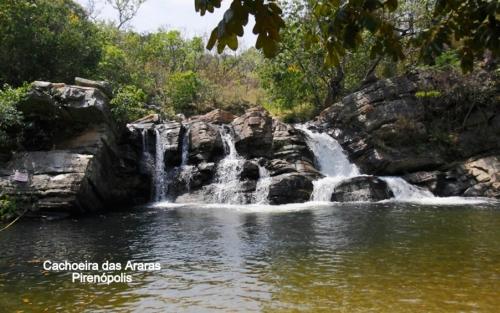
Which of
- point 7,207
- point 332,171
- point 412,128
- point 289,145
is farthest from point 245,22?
point 412,128

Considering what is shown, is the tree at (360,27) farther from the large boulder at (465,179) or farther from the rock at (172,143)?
the rock at (172,143)

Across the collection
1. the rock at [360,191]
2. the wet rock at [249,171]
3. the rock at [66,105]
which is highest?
the rock at [66,105]

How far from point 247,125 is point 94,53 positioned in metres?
10.6

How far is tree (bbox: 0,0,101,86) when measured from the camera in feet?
76.4

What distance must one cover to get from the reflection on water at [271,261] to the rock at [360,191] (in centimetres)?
387

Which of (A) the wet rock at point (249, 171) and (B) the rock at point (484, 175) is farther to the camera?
(A) the wet rock at point (249, 171)

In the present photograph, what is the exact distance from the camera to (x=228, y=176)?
21.8m

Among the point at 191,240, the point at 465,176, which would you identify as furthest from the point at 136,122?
the point at 465,176

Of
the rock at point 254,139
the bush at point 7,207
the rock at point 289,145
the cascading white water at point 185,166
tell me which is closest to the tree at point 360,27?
the bush at point 7,207

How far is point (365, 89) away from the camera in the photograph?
1054 inches

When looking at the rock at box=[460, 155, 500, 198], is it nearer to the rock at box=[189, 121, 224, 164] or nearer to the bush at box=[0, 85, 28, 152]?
the rock at box=[189, 121, 224, 164]

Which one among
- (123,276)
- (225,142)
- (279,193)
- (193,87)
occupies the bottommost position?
(123,276)

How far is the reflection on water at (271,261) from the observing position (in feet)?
24.3

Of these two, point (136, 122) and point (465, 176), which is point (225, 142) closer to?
point (136, 122)
